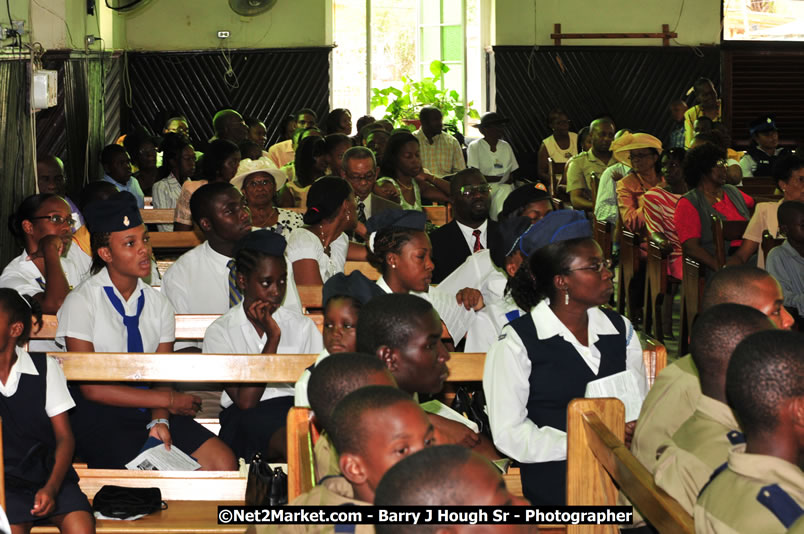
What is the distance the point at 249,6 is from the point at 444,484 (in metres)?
14.3

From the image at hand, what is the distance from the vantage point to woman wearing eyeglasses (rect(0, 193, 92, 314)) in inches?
198

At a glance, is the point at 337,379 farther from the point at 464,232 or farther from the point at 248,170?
the point at 248,170

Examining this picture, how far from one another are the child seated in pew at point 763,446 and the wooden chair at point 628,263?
6007mm

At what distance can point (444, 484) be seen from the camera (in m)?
1.79

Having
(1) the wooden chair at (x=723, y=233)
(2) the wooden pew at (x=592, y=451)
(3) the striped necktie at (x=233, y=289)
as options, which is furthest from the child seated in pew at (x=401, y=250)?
(1) the wooden chair at (x=723, y=233)

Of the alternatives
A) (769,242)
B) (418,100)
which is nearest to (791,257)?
(769,242)

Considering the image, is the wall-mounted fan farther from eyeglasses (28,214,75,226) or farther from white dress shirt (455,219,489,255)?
eyeglasses (28,214,75,226)

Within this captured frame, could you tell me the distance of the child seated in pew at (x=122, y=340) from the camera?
4.13 metres

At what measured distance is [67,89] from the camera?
10203 mm

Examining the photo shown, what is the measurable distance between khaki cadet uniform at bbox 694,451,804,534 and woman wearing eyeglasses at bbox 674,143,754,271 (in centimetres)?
502

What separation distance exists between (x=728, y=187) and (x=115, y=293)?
524 cm

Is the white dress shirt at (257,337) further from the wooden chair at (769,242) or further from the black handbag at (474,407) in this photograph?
the wooden chair at (769,242)

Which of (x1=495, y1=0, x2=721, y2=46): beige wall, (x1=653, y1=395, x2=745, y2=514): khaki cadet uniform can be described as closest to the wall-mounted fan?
(x1=495, y1=0, x2=721, y2=46): beige wall

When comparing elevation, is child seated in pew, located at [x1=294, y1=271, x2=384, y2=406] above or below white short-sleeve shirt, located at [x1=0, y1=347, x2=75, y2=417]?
above
